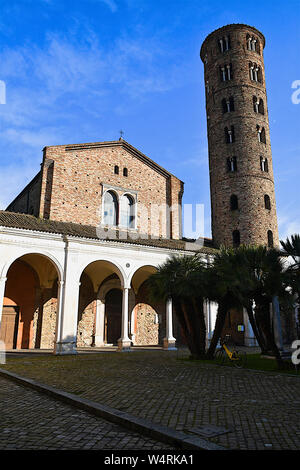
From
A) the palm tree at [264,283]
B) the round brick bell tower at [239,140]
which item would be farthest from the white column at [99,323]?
the palm tree at [264,283]

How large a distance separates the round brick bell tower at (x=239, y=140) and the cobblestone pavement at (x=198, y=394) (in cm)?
1664

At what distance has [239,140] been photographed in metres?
27.9

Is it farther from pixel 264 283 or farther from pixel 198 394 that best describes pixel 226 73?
pixel 198 394

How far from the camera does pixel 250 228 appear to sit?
86.4ft

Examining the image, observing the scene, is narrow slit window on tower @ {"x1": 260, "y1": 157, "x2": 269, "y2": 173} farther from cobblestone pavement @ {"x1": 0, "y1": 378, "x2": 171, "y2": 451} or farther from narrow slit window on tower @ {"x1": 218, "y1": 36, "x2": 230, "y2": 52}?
cobblestone pavement @ {"x1": 0, "y1": 378, "x2": 171, "y2": 451}

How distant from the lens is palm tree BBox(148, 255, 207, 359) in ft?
45.7

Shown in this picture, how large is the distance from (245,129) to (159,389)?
24.8 metres

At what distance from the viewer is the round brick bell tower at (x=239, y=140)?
26859mm

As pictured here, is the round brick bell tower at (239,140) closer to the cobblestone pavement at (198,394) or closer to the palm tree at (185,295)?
the palm tree at (185,295)

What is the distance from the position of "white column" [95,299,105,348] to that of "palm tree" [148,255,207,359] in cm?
808

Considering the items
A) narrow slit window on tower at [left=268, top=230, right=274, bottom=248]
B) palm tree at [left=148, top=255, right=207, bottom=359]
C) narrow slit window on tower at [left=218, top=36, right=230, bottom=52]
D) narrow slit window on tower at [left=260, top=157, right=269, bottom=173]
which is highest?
narrow slit window on tower at [left=218, top=36, right=230, bottom=52]

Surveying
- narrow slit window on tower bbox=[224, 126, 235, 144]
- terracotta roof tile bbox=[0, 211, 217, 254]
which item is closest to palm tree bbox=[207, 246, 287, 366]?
terracotta roof tile bbox=[0, 211, 217, 254]
